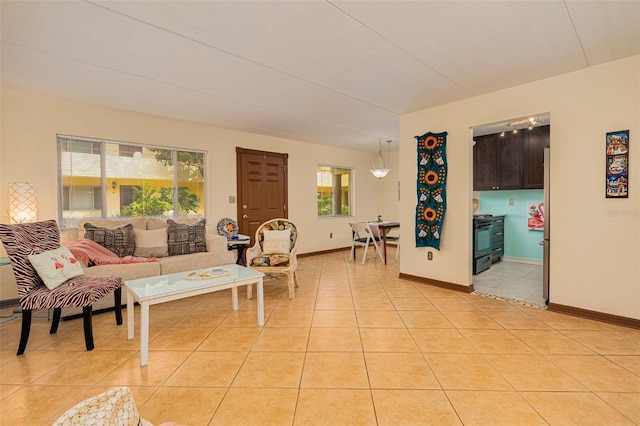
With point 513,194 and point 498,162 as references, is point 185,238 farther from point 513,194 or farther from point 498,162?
point 513,194

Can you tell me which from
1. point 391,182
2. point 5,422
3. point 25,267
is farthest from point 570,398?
point 391,182

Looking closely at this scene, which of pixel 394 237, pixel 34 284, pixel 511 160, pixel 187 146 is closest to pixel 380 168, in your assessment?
pixel 394 237

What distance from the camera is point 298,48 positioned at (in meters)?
2.47

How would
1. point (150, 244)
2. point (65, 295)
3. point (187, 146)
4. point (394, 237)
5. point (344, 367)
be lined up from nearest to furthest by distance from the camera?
point (344, 367), point (65, 295), point (150, 244), point (187, 146), point (394, 237)

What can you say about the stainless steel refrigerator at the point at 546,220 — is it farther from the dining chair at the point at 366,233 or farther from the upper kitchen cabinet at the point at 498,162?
the dining chair at the point at 366,233

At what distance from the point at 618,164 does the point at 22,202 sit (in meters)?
6.11

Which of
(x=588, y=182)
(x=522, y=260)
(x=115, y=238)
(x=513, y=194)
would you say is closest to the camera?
(x=588, y=182)

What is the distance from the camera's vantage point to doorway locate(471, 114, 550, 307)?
15.7 feet

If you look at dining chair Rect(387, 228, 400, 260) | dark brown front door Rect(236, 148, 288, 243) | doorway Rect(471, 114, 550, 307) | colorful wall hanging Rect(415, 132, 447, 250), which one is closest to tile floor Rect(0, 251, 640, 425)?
colorful wall hanging Rect(415, 132, 447, 250)

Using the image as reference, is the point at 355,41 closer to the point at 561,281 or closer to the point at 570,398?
the point at 570,398

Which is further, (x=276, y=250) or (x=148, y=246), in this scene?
(x=276, y=250)

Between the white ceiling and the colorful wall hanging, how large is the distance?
23.6 inches

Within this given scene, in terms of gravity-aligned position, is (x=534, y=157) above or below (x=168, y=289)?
above

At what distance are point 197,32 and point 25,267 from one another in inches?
90.6
